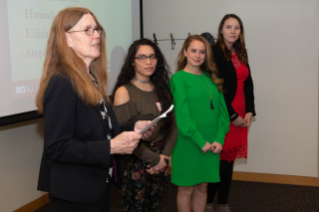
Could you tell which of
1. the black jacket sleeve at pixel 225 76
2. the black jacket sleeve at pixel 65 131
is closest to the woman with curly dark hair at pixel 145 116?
the black jacket sleeve at pixel 225 76

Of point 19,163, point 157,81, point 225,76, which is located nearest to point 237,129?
point 225,76

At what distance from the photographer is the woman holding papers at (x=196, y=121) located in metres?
2.28

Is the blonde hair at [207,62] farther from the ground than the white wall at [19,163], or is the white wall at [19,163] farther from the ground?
the blonde hair at [207,62]

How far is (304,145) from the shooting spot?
366 centimetres

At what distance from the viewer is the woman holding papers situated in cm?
228

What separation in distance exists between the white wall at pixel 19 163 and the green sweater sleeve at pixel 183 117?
56.7 inches

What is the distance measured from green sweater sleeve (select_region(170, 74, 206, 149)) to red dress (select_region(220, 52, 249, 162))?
0.49m

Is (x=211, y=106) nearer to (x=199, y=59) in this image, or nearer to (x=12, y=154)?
(x=199, y=59)

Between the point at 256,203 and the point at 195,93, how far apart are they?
1530 mm

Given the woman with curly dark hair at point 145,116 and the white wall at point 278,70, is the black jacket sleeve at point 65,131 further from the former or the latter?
the white wall at point 278,70

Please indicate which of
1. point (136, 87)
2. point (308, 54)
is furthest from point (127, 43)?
point (308, 54)

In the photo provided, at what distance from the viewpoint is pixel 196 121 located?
2340 millimetres

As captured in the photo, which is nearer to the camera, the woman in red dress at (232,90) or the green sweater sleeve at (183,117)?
the green sweater sleeve at (183,117)

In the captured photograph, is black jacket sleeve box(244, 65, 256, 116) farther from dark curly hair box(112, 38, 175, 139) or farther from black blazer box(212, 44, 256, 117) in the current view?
dark curly hair box(112, 38, 175, 139)
